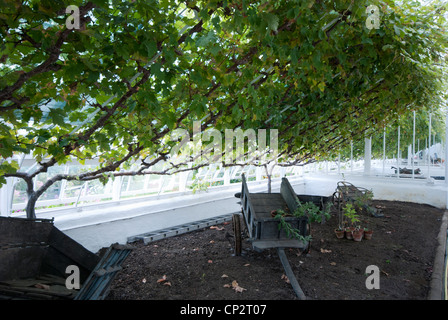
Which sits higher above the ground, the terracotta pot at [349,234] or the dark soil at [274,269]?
the terracotta pot at [349,234]

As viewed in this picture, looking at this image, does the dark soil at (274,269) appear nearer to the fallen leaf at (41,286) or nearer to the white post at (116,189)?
the fallen leaf at (41,286)

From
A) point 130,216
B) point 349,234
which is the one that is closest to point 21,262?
point 130,216

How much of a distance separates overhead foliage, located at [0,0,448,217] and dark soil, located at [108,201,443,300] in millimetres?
1800

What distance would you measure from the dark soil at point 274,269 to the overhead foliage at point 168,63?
1.80 meters

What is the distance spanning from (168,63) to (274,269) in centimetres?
361

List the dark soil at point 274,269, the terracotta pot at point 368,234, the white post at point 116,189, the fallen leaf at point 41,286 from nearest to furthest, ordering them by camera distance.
→ the fallen leaf at point 41,286 → the dark soil at point 274,269 → the terracotta pot at point 368,234 → the white post at point 116,189

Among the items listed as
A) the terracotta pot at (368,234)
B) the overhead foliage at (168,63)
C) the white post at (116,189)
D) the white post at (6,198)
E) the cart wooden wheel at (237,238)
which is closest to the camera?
the overhead foliage at (168,63)

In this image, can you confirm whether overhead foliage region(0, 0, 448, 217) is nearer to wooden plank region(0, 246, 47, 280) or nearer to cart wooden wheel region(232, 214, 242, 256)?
wooden plank region(0, 246, 47, 280)

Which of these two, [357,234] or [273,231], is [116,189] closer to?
[273,231]

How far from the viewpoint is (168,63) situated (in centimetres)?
236

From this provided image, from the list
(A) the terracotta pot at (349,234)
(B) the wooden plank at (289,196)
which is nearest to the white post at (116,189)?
(B) the wooden plank at (289,196)

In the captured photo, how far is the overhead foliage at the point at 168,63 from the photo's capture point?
6.79 feet

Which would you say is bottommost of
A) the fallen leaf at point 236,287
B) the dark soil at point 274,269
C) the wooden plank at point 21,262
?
the dark soil at point 274,269

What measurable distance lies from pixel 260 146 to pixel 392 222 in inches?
175
